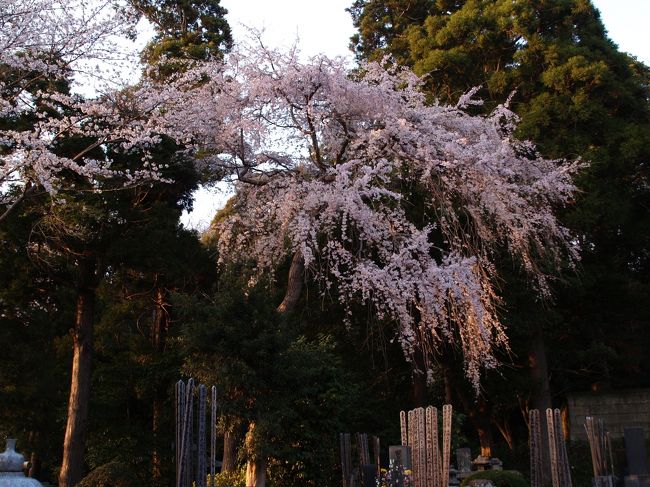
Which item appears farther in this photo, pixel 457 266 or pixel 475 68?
pixel 475 68

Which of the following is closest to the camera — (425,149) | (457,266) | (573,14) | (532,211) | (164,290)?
(457,266)

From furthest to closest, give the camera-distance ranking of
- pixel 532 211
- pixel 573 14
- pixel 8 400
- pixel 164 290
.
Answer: pixel 573 14 < pixel 8 400 < pixel 164 290 < pixel 532 211

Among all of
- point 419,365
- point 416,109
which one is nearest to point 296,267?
point 416,109

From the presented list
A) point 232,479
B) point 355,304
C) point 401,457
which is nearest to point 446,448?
point 401,457

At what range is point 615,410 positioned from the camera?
1695 cm

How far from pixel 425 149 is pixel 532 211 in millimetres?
2161

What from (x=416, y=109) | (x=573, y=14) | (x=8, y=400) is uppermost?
(x=573, y=14)

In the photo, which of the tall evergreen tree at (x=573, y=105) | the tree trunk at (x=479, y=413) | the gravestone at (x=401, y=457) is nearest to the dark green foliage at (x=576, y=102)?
the tall evergreen tree at (x=573, y=105)

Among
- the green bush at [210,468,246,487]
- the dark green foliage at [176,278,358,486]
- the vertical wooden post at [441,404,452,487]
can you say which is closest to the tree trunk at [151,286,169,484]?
the green bush at [210,468,246,487]

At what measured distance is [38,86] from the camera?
1019 cm

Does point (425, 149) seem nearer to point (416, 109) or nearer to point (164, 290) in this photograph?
point (416, 109)

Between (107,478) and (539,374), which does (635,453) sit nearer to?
(539,374)

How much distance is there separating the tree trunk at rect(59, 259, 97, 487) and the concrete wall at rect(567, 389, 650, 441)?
1173 cm

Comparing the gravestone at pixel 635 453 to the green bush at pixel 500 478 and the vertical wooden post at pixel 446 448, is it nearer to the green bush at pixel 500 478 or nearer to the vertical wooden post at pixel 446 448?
the green bush at pixel 500 478
